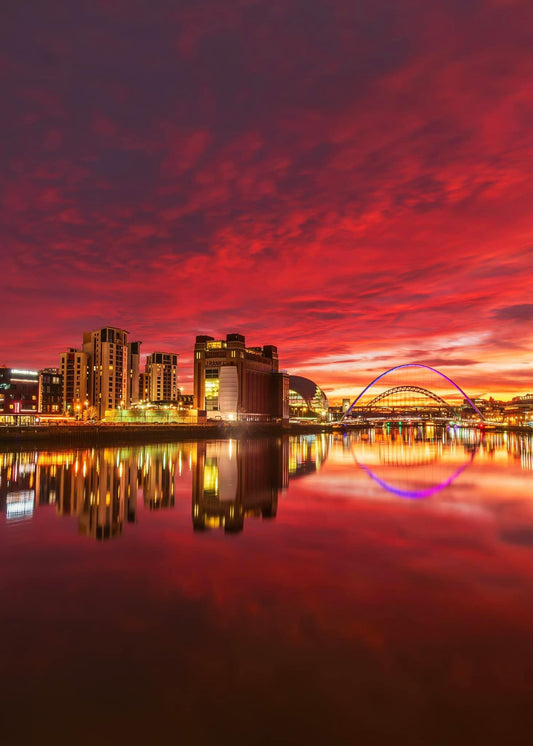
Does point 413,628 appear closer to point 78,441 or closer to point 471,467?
point 471,467

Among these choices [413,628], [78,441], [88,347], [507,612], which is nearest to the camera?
[413,628]

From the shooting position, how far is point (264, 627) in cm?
1030

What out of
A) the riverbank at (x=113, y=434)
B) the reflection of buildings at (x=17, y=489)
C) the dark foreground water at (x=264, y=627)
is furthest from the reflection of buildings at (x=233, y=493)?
the riverbank at (x=113, y=434)

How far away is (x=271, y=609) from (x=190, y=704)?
415 centimetres

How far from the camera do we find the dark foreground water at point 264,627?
279 inches

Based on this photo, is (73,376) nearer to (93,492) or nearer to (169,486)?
(169,486)

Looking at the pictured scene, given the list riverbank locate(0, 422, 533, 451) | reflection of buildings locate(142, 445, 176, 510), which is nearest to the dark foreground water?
reflection of buildings locate(142, 445, 176, 510)

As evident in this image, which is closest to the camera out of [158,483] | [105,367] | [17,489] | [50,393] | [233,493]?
[233,493]

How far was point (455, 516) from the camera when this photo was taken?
23.5 meters

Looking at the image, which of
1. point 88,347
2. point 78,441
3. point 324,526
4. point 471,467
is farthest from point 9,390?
point 324,526

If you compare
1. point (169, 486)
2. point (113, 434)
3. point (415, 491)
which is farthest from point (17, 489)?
point (113, 434)

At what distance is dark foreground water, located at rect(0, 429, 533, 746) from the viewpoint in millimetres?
7078

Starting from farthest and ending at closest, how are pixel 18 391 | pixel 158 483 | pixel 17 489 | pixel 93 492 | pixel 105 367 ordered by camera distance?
pixel 105 367 < pixel 18 391 < pixel 158 483 < pixel 17 489 < pixel 93 492

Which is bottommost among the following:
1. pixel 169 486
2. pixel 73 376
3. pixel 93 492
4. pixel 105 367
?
pixel 169 486
